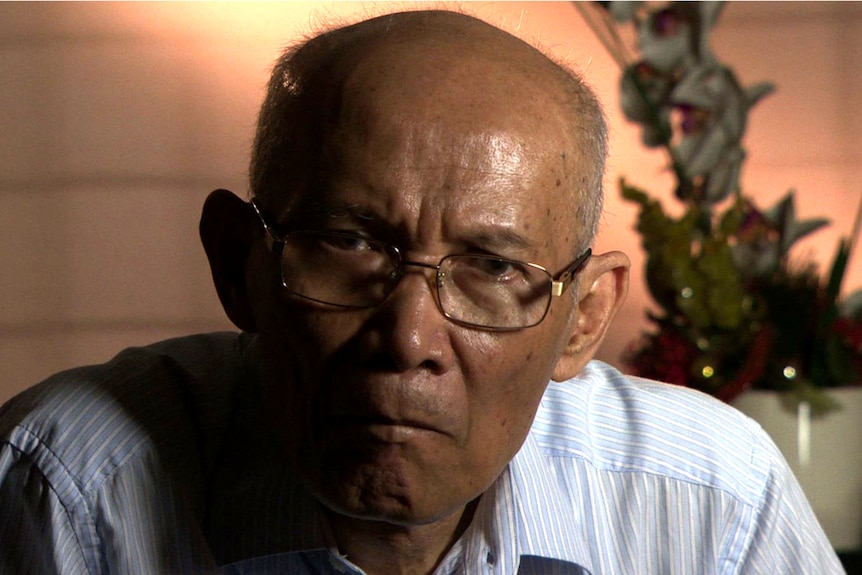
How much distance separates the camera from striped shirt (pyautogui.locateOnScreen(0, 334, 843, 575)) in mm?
999

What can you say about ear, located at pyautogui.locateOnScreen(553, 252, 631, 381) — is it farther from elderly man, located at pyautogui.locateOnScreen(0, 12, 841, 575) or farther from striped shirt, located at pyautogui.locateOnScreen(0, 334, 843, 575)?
striped shirt, located at pyautogui.locateOnScreen(0, 334, 843, 575)

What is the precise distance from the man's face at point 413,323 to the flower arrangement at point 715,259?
28.2 inches

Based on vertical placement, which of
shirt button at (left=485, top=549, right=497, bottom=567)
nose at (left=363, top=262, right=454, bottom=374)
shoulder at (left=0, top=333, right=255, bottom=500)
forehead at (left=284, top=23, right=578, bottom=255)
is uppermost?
forehead at (left=284, top=23, right=578, bottom=255)

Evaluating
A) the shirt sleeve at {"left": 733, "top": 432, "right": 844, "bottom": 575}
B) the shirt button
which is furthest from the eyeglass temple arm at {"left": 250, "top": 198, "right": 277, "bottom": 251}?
the shirt sleeve at {"left": 733, "top": 432, "right": 844, "bottom": 575}

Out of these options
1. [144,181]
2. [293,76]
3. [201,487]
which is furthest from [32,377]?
[293,76]

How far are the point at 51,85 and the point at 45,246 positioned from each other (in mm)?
322

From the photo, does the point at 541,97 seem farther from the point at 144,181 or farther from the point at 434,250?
the point at 144,181

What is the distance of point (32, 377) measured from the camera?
2.26m

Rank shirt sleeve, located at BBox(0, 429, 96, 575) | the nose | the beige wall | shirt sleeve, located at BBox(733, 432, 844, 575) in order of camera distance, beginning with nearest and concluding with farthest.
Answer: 1. the nose
2. shirt sleeve, located at BBox(0, 429, 96, 575)
3. shirt sleeve, located at BBox(733, 432, 844, 575)
4. the beige wall

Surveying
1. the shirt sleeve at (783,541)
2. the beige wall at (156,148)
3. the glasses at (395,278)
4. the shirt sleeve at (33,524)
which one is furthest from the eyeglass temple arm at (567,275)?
the beige wall at (156,148)

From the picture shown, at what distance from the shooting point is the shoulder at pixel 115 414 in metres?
1.01

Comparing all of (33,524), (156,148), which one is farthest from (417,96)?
(156,148)

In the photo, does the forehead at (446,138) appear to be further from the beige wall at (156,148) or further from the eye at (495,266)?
the beige wall at (156,148)

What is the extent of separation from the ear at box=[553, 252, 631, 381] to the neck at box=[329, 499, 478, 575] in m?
0.19
